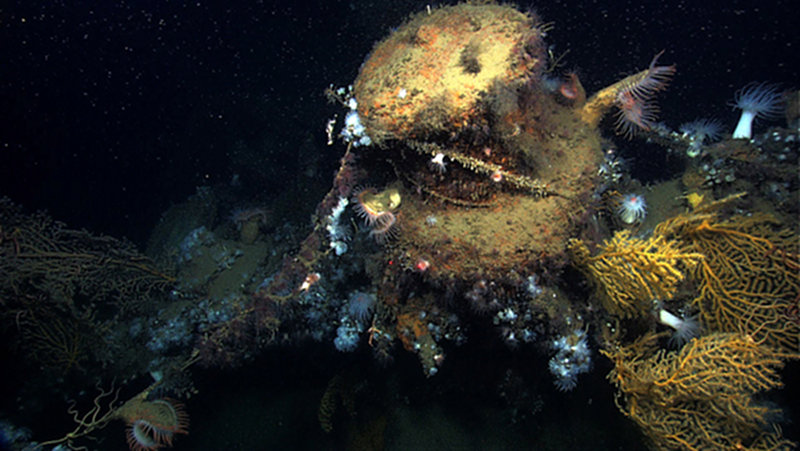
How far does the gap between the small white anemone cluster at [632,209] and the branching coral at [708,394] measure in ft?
4.50

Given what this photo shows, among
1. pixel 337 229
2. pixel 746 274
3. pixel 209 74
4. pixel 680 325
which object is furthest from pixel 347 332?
pixel 209 74

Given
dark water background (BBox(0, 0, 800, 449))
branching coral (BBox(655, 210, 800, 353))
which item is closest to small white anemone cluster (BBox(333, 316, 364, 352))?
dark water background (BBox(0, 0, 800, 449))

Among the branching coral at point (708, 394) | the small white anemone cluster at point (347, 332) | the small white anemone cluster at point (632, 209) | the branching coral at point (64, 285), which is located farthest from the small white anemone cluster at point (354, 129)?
the branching coral at point (64, 285)

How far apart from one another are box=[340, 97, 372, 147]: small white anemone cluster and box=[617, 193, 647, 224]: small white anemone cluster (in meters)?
3.03

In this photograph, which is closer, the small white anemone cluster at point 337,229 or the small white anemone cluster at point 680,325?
the small white anemone cluster at point 680,325

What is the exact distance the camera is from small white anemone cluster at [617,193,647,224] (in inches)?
155

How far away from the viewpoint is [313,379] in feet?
19.3

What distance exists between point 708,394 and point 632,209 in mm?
1922

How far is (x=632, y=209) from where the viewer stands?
3945mm

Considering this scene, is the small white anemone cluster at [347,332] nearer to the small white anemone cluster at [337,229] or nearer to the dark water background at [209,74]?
the small white anemone cluster at [337,229]

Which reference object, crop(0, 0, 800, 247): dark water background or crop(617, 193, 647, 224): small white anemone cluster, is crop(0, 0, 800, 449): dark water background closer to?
crop(0, 0, 800, 247): dark water background

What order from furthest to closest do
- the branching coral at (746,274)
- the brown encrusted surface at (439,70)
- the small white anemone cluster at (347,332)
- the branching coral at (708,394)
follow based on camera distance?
the small white anemone cluster at (347,332) → the branching coral at (746,274) → the branching coral at (708,394) → the brown encrusted surface at (439,70)

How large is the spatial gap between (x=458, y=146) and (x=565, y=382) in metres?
2.66

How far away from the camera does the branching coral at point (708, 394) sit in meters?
3.13
